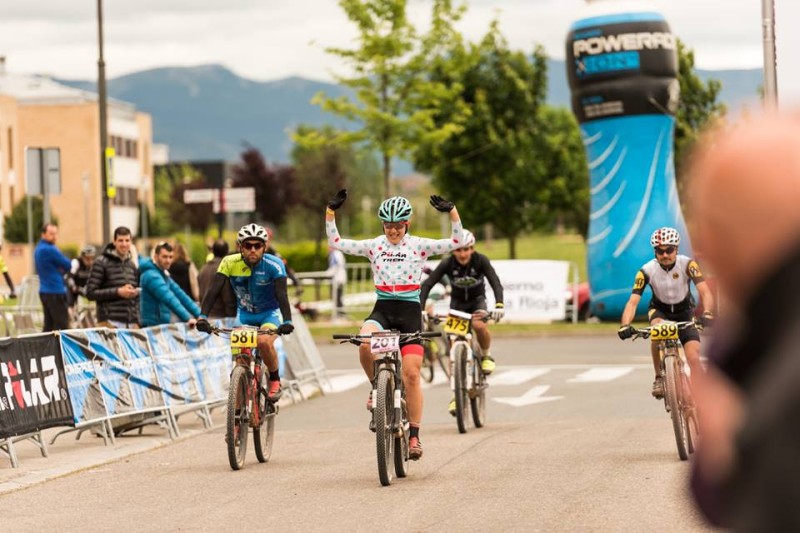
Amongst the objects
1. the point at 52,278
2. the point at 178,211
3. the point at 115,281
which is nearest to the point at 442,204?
the point at 115,281

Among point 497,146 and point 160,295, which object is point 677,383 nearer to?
point 160,295

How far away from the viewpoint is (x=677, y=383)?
11.4 meters

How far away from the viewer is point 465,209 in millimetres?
54344

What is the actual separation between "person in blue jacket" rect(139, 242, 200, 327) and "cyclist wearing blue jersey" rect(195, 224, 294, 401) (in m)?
2.66

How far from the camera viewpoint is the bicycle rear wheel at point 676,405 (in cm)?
1127

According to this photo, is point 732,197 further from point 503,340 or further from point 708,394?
point 503,340

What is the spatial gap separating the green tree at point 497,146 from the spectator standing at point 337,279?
736 inches

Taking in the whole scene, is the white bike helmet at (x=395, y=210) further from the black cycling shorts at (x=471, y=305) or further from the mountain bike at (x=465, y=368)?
the black cycling shorts at (x=471, y=305)

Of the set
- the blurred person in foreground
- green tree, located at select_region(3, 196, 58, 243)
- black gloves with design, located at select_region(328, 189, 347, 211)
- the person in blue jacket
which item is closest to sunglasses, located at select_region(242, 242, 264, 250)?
black gloves with design, located at select_region(328, 189, 347, 211)

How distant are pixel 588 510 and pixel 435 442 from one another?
4.35 m

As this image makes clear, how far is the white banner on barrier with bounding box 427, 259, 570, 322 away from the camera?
1280 inches

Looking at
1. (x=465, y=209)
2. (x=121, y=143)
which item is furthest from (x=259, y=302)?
(x=121, y=143)

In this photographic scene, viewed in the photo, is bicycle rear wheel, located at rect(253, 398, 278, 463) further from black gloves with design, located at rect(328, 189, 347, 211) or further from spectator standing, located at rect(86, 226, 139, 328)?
spectator standing, located at rect(86, 226, 139, 328)

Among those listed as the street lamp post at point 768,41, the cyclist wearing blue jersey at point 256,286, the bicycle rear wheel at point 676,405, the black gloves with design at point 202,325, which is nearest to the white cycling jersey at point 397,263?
the cyclist wearing blue jersey at point 256,286
